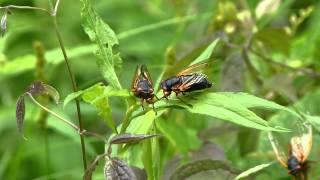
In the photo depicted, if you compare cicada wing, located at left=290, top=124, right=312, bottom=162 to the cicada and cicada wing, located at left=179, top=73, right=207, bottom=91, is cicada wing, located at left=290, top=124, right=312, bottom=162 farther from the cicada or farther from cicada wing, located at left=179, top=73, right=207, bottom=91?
cicada wing, located at left=179, top=73, right=207, bottom=91

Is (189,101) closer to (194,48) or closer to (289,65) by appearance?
(194,48)

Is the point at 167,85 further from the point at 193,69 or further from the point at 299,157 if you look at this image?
the point at 299,157

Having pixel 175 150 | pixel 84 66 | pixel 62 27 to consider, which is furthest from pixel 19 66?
pixel 62 27

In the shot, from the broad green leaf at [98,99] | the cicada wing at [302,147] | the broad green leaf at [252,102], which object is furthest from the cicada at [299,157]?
the broad green leaf at [98,99]

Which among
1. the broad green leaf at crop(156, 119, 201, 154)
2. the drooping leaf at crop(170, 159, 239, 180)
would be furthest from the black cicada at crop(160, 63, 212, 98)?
the broad green leaf at crop(156, 119, 201, 154)

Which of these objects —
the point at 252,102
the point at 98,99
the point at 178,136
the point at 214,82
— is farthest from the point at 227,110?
the point at 214,82

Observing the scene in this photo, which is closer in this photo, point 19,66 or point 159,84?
point 159,84
